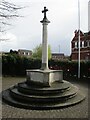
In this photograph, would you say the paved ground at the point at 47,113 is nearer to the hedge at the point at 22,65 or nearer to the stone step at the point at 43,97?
the stone step at the point at 43,97

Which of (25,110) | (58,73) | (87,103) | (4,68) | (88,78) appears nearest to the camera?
(25,110)

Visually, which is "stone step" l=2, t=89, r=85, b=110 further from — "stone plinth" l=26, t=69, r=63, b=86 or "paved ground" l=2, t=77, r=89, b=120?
"stone plinth" l=26, t=69, r=63, b=86

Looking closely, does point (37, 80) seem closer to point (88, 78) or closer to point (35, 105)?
point (35, 105)

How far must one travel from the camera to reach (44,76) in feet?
37.8

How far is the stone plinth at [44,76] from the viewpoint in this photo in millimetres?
11469

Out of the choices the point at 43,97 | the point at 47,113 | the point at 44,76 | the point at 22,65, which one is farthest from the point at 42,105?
the point at 22,65

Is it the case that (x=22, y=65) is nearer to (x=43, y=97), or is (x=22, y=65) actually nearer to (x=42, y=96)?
(x=42, y=96)

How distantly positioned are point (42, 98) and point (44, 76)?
2.29 metres

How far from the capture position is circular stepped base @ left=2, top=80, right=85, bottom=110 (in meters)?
9.09

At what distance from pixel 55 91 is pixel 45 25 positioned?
492cm

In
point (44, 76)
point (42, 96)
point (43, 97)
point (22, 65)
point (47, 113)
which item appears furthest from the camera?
point (22, 65)

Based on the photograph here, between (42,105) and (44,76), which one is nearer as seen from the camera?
(42,105)

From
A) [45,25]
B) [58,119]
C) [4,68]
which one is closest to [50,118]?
[58,119]

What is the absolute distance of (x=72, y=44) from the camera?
48.9 m
